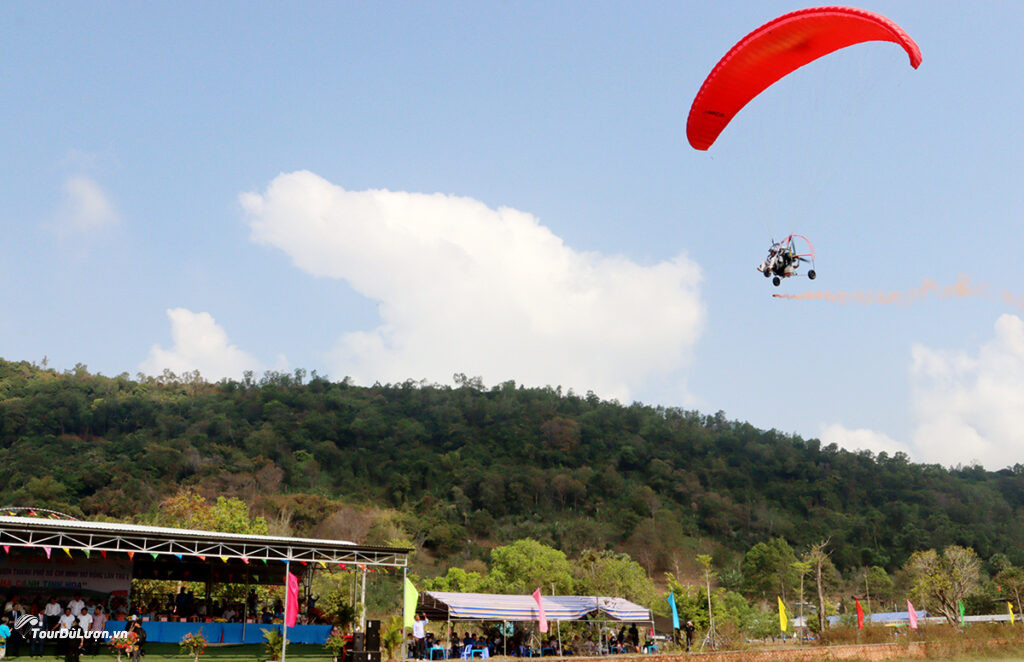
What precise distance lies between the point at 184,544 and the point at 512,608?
9032 mm

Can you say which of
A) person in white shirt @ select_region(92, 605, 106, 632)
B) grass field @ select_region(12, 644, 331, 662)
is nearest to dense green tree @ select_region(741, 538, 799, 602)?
grass field @ select_region(12, 644, 331, 662)

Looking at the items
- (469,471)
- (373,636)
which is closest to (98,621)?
(373,636)

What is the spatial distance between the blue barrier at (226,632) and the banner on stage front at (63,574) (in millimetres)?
1569

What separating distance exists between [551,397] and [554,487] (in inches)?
1515

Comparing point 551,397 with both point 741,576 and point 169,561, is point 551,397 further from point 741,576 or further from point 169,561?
point 169,561

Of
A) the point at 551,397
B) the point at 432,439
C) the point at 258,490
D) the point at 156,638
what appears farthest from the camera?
the point at 551,397

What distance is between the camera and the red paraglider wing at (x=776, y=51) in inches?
623

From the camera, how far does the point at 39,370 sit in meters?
119

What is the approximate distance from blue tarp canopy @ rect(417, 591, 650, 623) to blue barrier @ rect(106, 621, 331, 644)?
3255mm

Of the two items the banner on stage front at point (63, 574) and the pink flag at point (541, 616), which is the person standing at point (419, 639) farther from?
the banner on stage front at point (63, 574)

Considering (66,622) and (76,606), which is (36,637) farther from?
(76,606)

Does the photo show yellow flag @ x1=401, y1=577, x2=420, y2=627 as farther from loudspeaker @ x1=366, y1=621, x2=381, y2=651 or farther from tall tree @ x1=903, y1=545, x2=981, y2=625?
tall tree @ x1=903, y1=545, x2=981, y2=625

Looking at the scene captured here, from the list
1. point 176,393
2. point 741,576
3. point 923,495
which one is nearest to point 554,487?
point 741,576

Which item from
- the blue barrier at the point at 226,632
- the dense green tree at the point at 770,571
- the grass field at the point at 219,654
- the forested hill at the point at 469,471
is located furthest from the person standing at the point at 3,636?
the dense green tree at the point at 770,571
